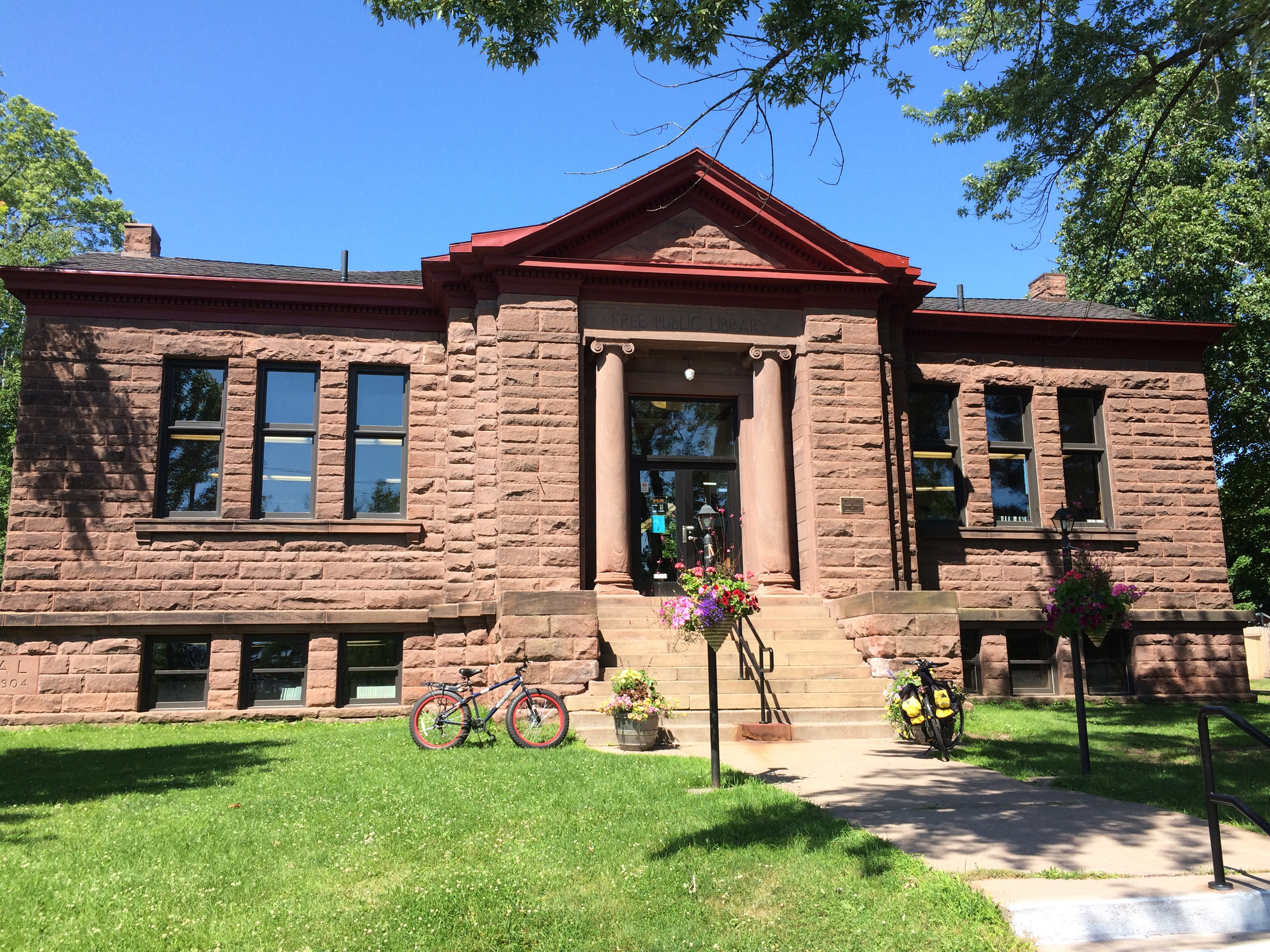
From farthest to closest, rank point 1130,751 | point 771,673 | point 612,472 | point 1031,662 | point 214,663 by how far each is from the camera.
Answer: point 1031,662, point 612,472, point 214,663, point 771,673, point 1130,751

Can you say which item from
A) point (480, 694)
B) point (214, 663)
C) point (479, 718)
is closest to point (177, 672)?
point (214, 663)

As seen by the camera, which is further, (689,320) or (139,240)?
(139,240)

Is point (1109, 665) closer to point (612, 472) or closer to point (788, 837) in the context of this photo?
point (612, 472)

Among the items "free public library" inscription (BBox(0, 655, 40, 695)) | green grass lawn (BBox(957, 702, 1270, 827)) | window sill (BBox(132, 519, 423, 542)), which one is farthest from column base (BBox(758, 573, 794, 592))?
"free public library" inscription (BBox(0, 655, 40, 695))

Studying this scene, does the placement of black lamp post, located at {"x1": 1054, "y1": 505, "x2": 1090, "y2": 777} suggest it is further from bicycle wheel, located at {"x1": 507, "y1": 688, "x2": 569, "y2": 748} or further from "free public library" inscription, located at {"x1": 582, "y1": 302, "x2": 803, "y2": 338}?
"free public library" inscription, located at {"x1": 582, "y1": 302, "x2": 803, "y2": 338}

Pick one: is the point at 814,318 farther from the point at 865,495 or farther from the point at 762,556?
the point at 762,556

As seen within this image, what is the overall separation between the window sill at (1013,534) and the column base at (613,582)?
5.64 meters

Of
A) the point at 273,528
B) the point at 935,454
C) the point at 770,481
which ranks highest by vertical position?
the point at 935,454

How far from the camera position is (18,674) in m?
14.7

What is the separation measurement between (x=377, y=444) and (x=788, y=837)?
37.8ft

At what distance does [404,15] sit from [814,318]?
917 centimetres

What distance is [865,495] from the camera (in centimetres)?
1573

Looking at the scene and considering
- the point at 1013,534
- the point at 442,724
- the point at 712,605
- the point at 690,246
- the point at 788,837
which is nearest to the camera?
the point at 788,837

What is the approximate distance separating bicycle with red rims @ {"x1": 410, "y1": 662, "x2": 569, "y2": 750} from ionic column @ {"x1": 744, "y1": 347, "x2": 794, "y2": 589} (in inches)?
200
